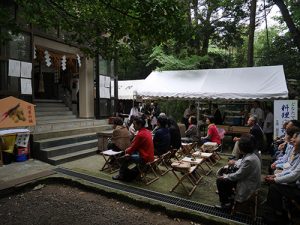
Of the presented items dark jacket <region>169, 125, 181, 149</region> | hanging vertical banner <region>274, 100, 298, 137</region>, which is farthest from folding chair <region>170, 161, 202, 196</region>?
hanging vertical banner <region>274, 100, 298, 137</region>

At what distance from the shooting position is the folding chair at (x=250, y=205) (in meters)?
4.13

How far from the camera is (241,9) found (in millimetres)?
13891

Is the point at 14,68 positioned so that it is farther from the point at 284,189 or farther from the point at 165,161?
the point at 284,189

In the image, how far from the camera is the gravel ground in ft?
13.9

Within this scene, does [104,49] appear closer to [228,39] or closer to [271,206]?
[271,206]

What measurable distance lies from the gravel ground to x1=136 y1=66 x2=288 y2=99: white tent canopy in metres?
5.96

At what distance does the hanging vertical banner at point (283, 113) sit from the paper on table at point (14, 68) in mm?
8029

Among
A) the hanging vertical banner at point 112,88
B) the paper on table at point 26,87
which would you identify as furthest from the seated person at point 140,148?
the hanging vertical banner at point 112,88

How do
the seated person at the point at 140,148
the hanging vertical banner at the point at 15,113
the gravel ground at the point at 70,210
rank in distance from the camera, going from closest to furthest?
1. the gravel ground at the point at 70,210
2. the seated person at the point at 140,148
3. the hanging vertical banner at the point at 15,113

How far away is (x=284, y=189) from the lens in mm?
3906

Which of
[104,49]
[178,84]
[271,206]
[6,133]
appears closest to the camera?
[271,206]

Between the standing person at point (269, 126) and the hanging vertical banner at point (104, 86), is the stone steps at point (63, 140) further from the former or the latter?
the standing person at point (269, 126)

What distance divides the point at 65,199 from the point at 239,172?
3.38 meters

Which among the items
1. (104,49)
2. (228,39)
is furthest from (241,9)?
(104,49)
